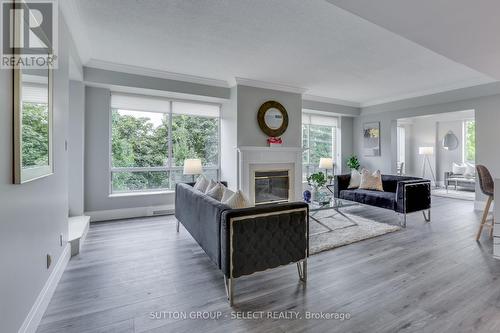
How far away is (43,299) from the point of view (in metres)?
1.90

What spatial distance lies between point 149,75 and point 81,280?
343 cm

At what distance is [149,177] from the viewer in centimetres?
507

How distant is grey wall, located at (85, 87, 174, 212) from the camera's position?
4.46 meters

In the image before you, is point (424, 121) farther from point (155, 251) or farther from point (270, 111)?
point (155, 251)

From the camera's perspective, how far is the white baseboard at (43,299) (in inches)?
63.8

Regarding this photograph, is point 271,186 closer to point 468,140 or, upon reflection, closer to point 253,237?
point 253,237

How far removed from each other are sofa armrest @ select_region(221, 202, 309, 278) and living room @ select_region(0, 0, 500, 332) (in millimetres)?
14

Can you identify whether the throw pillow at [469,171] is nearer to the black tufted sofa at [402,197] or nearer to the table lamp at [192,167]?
the black tufted sofa at [402,197]

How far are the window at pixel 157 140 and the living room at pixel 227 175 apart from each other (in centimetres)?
3

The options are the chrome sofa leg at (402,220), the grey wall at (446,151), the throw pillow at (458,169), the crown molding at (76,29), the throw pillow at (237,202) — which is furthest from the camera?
the grey wall at (446,151)

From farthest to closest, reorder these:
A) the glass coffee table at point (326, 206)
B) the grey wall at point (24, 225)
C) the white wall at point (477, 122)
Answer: the white wall at point (477, 122) → the glass coffee table at point (326, 206) → the grey wall at point (24, 225)

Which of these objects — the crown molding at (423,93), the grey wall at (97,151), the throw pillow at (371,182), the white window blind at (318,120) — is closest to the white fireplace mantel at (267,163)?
the throw pillow at (371,182)

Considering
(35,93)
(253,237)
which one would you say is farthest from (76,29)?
(253,237)

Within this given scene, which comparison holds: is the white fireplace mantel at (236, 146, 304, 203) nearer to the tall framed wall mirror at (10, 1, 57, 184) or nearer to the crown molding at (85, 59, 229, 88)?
the crown molding at (85, 59, 229, 88)
